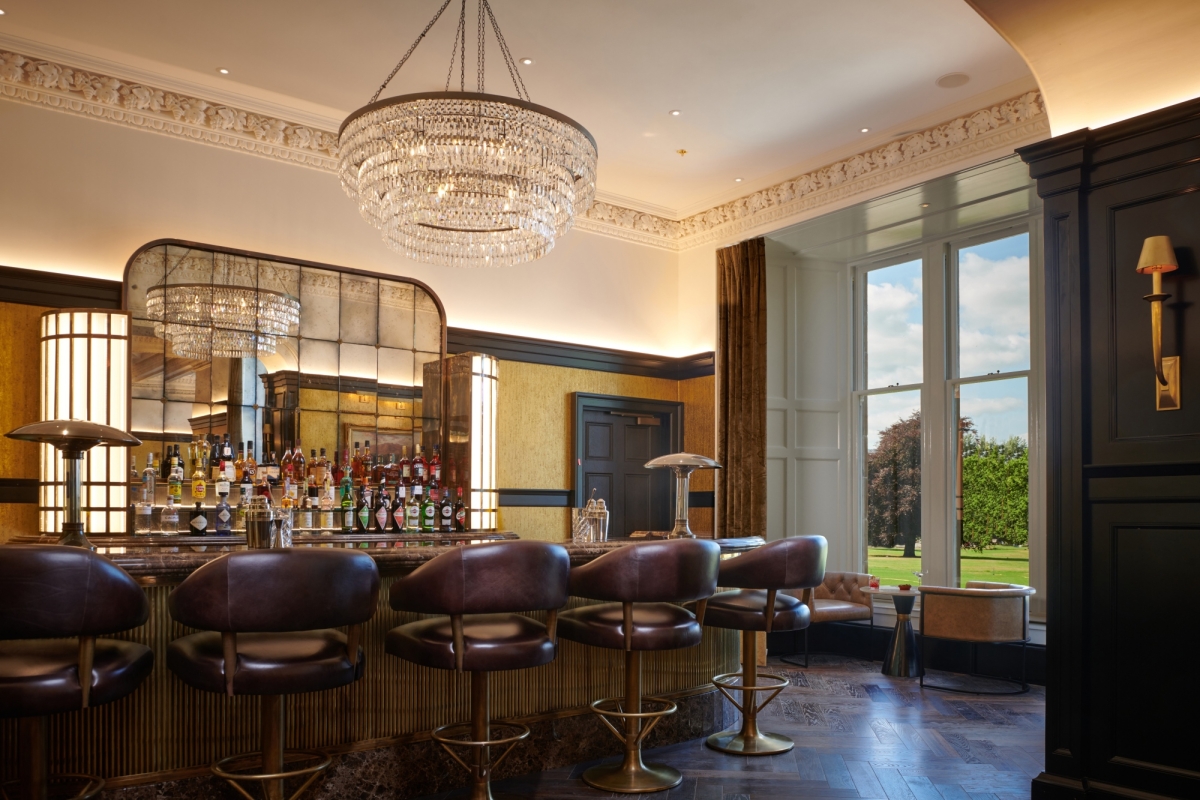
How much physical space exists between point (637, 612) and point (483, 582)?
0.88 m

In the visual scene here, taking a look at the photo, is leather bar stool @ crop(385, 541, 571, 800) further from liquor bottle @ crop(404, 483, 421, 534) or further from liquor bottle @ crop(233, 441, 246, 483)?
liquor bottle @ crop(233, 441, 246, 483)

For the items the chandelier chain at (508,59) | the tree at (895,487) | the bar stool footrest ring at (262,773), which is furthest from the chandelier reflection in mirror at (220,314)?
the tree at (895,487)

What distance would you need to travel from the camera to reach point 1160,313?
126 inches

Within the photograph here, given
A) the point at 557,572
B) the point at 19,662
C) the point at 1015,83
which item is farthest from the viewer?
Result: the point at 1015,83

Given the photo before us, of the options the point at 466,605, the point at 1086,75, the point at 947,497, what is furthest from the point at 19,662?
the point at 947,497

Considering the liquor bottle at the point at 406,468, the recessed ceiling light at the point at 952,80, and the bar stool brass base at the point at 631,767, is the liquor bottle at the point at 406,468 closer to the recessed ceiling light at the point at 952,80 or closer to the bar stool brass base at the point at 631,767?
the bar stool brass base at the point at 631,767

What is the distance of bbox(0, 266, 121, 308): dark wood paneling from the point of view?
5402 millimetres

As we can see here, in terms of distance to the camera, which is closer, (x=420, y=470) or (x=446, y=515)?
(x=446, y=515)

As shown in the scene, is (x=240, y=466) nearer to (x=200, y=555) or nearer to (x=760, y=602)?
(x=200, y=555)

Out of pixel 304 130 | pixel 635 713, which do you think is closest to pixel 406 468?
pixel 304 130

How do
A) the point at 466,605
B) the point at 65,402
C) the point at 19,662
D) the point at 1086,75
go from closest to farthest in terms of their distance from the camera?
1. the point at 19,662
2. the point at 466,605
3. the point at 1086,75
4. the point at 65,402

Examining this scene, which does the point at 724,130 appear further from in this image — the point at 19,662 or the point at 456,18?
the point at 19,662

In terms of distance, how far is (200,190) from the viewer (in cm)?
614

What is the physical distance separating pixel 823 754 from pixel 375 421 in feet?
12.4
